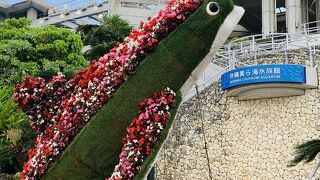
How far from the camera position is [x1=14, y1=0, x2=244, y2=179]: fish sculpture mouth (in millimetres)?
7246

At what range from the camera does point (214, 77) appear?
55.7ft

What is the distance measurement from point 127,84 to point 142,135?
90 centimetres

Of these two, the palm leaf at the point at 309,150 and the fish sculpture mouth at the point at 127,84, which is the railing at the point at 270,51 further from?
the palm leaf at the point at 309,150

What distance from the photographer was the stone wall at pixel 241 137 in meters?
15.0

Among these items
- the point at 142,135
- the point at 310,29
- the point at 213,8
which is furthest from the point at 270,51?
the point at 142,135

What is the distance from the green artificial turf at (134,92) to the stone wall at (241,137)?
7.46 m

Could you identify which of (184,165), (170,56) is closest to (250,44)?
(184,165)

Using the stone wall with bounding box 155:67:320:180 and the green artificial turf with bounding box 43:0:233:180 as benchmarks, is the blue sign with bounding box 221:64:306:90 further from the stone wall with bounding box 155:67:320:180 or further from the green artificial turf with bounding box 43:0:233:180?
the green artificial turf with bounding box 43:0:233:180

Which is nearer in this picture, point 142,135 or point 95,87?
point 142,135

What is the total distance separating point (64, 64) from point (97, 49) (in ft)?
28.3

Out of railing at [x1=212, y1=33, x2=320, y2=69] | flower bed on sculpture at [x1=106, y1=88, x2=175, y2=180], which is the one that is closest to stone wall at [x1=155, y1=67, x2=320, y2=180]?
railing at [x1=212, y1=33, x2=320, y2=69]

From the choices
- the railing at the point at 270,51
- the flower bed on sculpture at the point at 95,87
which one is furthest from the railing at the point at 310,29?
the flower bed on sculpture at the point at 95,87

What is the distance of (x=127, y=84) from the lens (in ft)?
24.5

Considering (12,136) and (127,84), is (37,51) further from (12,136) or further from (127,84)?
(127,84)
